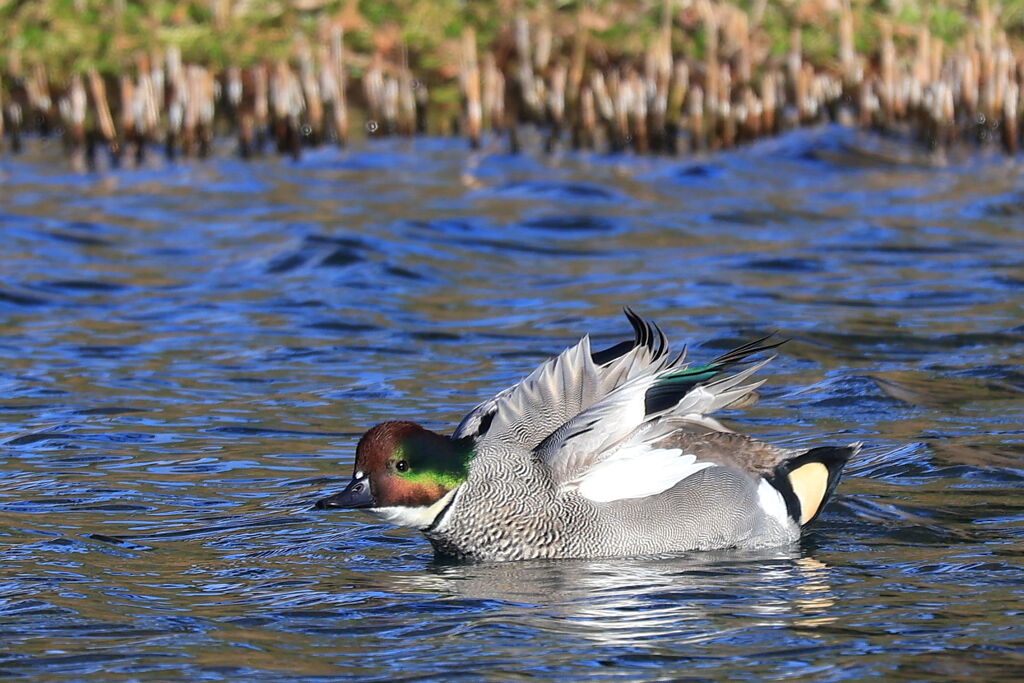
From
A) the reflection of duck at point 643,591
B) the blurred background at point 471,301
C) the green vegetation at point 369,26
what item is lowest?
the reflection of duck at point 643,591

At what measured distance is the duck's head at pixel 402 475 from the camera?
455 cm

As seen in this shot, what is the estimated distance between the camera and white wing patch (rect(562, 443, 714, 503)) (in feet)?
15.5

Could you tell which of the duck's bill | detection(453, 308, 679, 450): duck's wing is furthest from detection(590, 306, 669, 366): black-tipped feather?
the duck's bill

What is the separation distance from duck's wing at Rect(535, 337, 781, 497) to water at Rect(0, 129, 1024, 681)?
252 millimetres

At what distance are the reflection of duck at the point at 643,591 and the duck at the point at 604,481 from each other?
61 millimetres

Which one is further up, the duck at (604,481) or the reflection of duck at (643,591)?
the duck at (604,481)

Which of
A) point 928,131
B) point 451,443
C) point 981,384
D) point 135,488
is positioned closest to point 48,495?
point 135,488

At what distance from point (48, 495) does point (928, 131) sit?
9.20m

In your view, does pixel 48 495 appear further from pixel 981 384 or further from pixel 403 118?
pixel 403 118

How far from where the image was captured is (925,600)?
427 cm

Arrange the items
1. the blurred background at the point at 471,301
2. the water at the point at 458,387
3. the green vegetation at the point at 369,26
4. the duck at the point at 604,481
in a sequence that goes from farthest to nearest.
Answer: the green vegetation at the point at 369,26 < the duck at the point at 604,481 < the blurred background at the point at 471,301 < the water at the point at 458,387

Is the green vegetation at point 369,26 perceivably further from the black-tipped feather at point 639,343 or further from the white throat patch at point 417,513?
the white throat patch at point 417,513

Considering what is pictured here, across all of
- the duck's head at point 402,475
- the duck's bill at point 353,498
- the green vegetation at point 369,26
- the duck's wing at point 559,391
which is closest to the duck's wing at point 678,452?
the duck's wing at point 559,391

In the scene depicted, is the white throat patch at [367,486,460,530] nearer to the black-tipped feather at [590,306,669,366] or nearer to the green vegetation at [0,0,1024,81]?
the black-tipped feather at [590,306,669,366]
